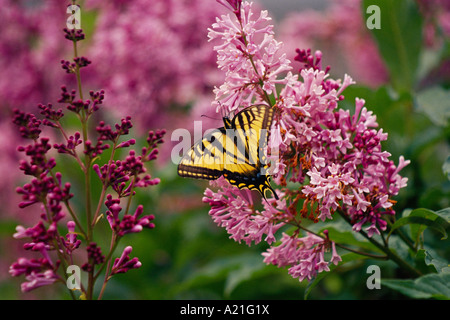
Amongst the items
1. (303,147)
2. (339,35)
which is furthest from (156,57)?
(303,147)

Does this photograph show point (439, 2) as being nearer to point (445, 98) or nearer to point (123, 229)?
point (445, 98)

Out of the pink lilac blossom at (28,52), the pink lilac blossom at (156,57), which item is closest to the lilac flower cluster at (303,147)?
the pink lilac blossom at (156,57)

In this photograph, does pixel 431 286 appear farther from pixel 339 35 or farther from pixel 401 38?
pixel 339 35

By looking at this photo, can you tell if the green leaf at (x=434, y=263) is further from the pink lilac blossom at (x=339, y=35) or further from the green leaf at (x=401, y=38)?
the pink lilac blossom at (x=339, y=35)

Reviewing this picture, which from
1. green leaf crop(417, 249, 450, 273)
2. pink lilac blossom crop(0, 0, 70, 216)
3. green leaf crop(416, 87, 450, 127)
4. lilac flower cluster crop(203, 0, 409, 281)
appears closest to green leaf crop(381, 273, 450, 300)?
green leaf crop(417, 249, 450, 273)

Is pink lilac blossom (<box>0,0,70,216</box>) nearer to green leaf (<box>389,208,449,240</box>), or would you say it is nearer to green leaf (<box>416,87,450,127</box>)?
green leaf (<box>416,87,450,127</box>)

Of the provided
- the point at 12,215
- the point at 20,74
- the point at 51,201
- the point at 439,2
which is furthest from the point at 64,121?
the point at 439,2
